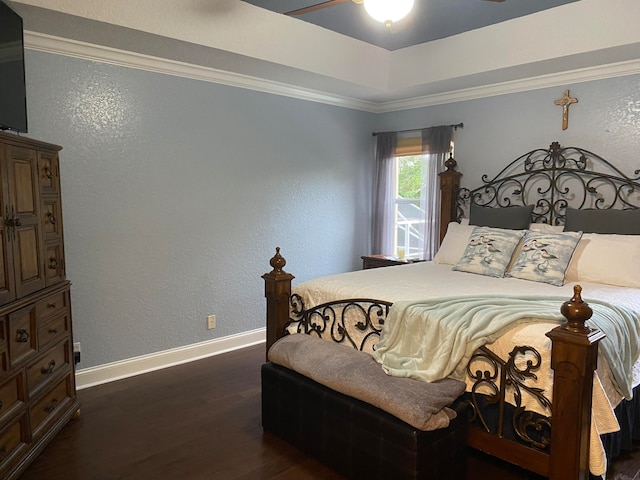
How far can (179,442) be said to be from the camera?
2645 millimetres

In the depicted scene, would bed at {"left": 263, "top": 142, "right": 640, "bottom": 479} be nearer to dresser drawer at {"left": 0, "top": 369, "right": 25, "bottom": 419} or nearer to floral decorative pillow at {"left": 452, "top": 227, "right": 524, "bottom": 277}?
floral decorative pillow at {"left": 452, "top": 227, "right": 524, "bottom": 277}

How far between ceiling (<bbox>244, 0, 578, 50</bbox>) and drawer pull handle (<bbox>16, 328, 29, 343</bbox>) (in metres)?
2.53

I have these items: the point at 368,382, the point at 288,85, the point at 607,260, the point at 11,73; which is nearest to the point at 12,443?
the point at 368,382

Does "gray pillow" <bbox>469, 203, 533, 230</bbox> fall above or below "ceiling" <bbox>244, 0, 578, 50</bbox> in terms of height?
below

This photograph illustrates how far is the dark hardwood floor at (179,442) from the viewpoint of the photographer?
2355 mm

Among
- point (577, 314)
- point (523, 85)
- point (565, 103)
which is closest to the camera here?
point (577, 314)

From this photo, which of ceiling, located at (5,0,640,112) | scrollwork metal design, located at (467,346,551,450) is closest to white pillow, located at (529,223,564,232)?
ceiling, located at (5,0,640,112)

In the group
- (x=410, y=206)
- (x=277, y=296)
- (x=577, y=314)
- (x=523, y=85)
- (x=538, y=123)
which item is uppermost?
(x=523, y=85)

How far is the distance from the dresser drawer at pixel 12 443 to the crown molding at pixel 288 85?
2229 mm

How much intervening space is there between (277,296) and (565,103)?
2799mm

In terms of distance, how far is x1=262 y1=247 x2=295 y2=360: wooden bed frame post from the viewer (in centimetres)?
304

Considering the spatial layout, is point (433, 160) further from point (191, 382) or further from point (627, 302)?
point (191, 382)

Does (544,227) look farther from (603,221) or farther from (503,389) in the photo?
(503,389)

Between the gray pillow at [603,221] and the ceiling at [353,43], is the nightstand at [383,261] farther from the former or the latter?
the ceiling at [353,43]
